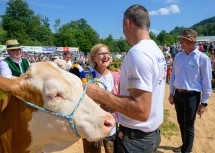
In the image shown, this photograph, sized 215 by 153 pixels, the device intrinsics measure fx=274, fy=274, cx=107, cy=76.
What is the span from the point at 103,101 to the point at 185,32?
10.2ft

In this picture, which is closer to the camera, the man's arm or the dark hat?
the man's arm

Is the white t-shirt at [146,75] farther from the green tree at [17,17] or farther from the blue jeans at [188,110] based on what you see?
the green tree at [17,17]

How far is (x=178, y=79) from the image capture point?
16.4ft

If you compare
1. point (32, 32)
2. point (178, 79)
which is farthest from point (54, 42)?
point (178, 79)

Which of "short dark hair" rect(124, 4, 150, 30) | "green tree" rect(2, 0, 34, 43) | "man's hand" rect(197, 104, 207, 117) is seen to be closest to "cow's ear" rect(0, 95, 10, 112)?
"short dark hair" rect(124, 4, 150, 30)

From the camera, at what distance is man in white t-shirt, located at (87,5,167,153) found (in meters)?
2.09

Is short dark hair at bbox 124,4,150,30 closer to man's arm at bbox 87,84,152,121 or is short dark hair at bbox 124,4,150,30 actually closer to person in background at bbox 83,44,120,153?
man's arm at bbox 87,84,152,121

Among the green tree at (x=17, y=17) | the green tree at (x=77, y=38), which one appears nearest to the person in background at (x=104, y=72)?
the green tree at (x=77, y=38)

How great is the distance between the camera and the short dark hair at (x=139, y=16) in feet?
7.40

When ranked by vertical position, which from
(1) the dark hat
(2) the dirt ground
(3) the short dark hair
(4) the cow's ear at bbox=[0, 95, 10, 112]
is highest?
(3) the short dark hair

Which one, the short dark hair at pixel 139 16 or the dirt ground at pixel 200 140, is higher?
the short dark hair at pixel 139 16

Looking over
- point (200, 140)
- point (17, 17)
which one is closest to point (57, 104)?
point (200, 140)

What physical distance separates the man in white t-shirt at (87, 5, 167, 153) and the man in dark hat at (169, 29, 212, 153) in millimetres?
2437

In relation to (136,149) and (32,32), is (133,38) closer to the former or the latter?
(136,149)
